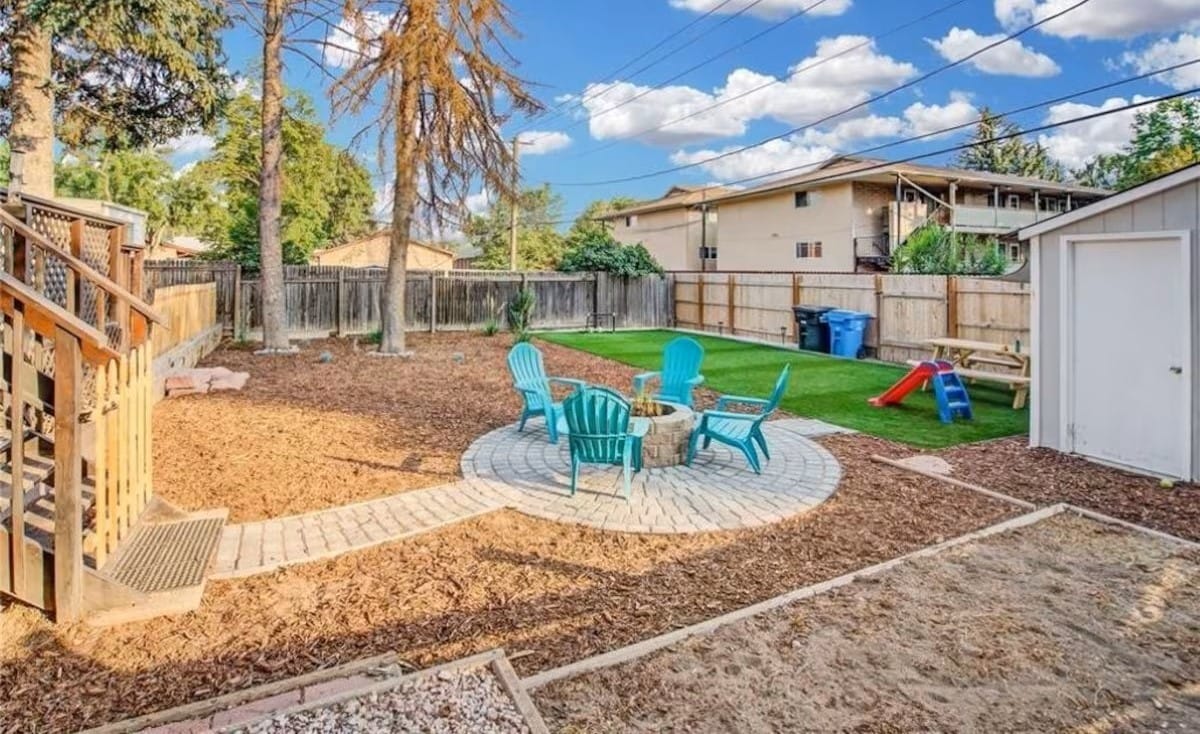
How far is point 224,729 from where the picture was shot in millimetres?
2404

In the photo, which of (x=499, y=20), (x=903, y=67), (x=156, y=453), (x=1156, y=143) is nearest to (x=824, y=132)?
(x=903, y=67)

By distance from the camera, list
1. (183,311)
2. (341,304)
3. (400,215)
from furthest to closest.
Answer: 1. (341,304)
2. (400,215)
3. (183,311)

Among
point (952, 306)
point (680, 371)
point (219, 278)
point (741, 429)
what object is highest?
point (219, 278)

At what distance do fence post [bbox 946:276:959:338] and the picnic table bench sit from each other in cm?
54

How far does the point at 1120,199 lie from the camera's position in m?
6.35

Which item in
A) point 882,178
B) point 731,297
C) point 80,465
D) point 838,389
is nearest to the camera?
point 80,465

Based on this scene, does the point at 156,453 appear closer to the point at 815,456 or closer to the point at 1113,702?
the point at 815,456

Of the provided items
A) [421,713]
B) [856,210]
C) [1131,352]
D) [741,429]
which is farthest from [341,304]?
[856,210]

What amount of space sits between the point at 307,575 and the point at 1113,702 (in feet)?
12.7

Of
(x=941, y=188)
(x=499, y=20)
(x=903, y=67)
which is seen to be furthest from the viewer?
(x=941, y=188)

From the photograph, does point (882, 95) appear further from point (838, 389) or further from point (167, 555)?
point (167, 555)

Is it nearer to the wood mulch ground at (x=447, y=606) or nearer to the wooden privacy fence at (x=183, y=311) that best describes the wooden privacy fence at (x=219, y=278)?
the wooden privacy fence at (x=183, y=311)

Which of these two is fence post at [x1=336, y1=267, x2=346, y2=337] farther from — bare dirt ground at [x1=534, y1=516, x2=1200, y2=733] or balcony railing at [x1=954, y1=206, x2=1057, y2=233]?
balcony railing at [x1=954, y1=206, x2=1057, y2=233]

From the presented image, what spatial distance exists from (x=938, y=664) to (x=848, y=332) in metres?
12.4
